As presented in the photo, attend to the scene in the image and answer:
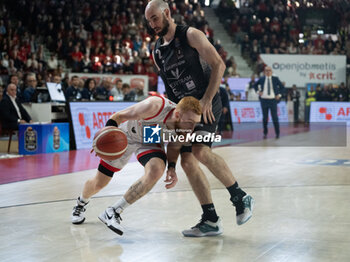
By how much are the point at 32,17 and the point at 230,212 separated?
16867 mm

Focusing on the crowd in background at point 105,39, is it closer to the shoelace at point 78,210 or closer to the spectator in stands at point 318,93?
the spectator in stands at point 318,93

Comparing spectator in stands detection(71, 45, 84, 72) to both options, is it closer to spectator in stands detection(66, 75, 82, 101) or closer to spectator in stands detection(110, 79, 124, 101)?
spectator in stands detection(110, 79, 124, 101)

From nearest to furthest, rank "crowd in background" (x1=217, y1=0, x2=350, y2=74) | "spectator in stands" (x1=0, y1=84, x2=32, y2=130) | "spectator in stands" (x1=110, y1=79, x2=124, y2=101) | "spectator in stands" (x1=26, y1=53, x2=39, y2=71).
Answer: "spectator in stands" (x1=0, y1=84, x2=32, y2=130), "spectator in stands" (x1=110, y1=79, x2=124, y2=101), "spectator in stands" (x1=26, y1=53, x2=39, y2=71), "crowd in background" (x1=217, y1=0, x2=350, y2=74)

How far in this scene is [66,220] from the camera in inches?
180

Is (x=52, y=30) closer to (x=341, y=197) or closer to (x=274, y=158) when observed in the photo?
(x=274, y=158)

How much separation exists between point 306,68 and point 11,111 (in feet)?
55.0

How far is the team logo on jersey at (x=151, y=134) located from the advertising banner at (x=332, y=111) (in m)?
17.7

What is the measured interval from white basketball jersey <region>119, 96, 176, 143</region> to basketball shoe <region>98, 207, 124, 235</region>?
0.66 m

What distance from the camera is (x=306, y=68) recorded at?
24.0 m

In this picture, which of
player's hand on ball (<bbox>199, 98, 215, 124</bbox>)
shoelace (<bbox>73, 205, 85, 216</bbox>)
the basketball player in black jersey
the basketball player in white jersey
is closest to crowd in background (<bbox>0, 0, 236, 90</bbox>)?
shoelace (<bbox>73, 205, 85, 216</bbox>)

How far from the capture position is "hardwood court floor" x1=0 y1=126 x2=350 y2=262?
3499mm

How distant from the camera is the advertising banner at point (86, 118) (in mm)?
11180

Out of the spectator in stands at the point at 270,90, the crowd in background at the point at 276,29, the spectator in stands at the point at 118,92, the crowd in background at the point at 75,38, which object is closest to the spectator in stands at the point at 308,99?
the crowd in background at the point at 276,29

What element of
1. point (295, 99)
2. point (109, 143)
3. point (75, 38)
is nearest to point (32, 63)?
point (75, 38)
